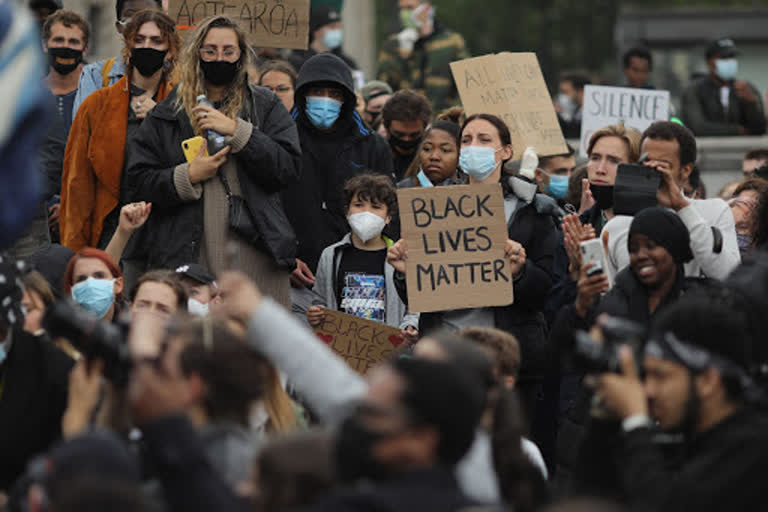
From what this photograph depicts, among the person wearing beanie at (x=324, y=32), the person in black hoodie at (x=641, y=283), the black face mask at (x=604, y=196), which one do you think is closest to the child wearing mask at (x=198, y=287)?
the person in black hoodie at (x=641, y=283)

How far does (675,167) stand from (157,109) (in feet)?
9.52

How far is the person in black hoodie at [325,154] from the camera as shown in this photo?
9367mm

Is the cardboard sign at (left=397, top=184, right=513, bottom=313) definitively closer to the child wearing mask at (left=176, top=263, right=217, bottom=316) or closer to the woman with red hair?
the child wearing mask at (left=176, top=263, right=217, bottom=316)

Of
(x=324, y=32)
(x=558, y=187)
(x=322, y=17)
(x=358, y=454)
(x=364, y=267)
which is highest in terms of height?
(x=322, y=17)

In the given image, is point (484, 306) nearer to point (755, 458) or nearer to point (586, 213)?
point (586, 213)

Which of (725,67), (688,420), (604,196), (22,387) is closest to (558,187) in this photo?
(604,196)

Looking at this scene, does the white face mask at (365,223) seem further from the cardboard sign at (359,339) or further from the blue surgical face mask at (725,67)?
the blue surgical face mask at (725,67)

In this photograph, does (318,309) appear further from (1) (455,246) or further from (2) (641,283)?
(2) (641,283)

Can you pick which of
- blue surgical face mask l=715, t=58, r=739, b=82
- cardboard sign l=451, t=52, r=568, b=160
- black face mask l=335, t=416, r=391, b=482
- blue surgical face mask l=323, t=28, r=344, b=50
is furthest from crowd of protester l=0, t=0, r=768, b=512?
blue surgical face mask l=715, t=58, r=739, b=82

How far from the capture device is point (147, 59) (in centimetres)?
877

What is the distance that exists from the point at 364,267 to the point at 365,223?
259mm

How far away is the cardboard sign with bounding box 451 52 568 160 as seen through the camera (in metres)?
10.3

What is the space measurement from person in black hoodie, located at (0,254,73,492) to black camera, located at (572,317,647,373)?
220 cm

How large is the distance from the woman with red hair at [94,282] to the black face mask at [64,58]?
7.84ft
